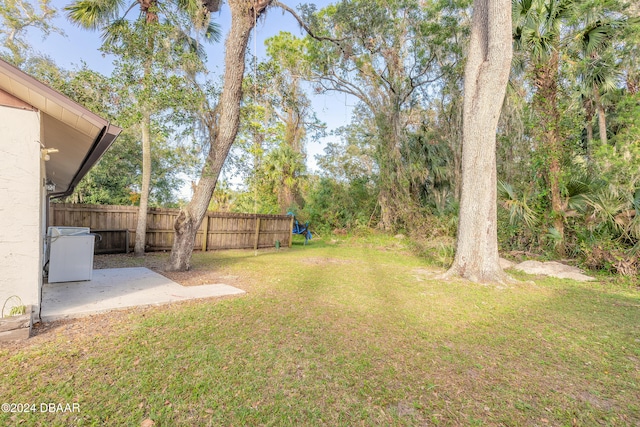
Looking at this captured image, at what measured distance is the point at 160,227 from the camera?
9383 mm

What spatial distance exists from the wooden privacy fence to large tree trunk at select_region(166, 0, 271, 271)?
350cm

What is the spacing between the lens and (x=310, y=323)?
3713 millimetres

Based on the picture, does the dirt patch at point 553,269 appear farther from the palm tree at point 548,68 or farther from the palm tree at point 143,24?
the palm tree at point 143,24

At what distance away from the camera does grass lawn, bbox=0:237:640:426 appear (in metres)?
2.05

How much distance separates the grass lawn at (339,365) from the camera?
6.74ft

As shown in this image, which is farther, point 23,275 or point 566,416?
→ point 23,275

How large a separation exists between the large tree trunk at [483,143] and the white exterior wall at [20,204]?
6.90 metres

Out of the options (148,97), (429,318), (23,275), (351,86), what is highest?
(351,86)

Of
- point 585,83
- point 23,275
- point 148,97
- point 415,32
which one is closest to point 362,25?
point 415,32

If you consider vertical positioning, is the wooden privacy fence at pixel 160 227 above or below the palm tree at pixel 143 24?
below

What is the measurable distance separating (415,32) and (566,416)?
1464cm

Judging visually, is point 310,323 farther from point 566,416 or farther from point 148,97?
point 148,97

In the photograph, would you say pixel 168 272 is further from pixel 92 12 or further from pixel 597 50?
pixel 597 50

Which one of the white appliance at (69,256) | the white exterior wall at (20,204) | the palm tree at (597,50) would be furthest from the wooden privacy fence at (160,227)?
the palm tree at (597,50)
